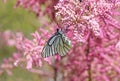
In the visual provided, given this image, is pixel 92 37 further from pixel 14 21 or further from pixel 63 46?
pixel 14 21

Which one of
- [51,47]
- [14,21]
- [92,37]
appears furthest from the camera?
[14,21]

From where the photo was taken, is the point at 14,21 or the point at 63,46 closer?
the point at 63,46

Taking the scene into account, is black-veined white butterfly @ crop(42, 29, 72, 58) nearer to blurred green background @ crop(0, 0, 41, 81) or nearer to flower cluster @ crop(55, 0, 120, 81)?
flower cluster @ crop(55, 0, 120, 81)

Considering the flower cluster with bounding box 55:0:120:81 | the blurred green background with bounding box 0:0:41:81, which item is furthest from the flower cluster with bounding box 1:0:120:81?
the blurred green background with bounding box 0:0:41:81

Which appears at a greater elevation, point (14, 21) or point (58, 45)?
point (14, 21)

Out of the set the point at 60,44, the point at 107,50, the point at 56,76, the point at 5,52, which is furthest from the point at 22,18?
the point at 60,44

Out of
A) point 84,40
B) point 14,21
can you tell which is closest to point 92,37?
point 84,40

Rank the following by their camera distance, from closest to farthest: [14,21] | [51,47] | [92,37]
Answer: [51,47]
[92,37]
[14,21]

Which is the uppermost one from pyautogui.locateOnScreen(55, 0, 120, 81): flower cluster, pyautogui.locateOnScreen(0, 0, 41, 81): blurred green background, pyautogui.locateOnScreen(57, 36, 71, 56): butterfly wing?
pyautogui.locateOnScreen(0, 0, 41, 81): blurred green background

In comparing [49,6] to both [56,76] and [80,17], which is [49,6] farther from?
[80,17]
